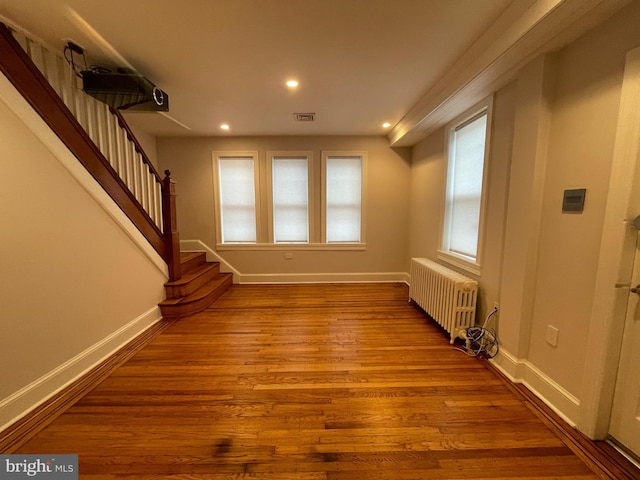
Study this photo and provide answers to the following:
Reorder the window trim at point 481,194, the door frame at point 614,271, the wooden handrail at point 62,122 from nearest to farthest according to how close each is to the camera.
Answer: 1. the door frame at point 614,271
2. the wooden handrail at point 62,122
3. the window trim at point 481,194

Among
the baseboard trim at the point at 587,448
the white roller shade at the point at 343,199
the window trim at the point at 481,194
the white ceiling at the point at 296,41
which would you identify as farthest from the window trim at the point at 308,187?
the baseboard trim at the point at 587,448

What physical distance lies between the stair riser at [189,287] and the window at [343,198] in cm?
204

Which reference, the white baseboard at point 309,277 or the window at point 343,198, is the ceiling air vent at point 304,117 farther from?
the white baseboard at point 309,277

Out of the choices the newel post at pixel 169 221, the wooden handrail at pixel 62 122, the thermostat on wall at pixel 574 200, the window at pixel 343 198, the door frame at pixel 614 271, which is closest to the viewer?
the door frame at pixel 614 271

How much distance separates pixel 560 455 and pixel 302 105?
352 cm

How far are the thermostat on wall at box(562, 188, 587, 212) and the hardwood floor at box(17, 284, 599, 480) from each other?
1342mm

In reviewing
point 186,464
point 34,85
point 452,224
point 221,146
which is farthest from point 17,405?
point 452,224

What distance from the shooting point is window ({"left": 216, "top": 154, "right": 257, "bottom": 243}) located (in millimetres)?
4250

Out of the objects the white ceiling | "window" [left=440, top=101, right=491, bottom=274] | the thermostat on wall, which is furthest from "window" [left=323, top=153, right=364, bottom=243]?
the thermostat on wall

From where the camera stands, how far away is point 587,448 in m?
1.37

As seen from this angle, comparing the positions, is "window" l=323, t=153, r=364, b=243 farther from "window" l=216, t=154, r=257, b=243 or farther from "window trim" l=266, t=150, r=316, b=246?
"window" l=216, t=154, r=257, b=243

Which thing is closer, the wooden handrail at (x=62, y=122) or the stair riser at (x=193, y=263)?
the wooden handrail at (x=62, y=122)

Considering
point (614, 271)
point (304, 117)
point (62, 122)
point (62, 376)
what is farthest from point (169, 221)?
point (614, 271)

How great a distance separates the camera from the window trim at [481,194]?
228cm
